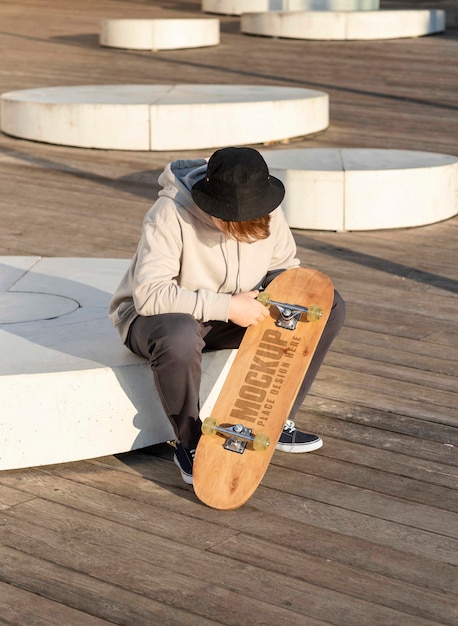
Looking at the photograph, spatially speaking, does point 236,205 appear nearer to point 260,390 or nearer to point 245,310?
point 245,310

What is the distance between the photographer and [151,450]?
417cm

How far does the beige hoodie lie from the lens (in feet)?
12.3

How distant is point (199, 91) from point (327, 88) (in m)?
2.30

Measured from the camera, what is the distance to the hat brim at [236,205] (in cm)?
358

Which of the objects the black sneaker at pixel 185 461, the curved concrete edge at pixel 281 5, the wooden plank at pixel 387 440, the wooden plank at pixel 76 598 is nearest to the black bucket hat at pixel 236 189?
the black sneaker at pixel 185 461

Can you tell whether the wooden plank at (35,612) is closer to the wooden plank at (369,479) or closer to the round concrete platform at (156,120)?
the wooden plank at (369,479)

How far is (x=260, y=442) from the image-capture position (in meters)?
3.63

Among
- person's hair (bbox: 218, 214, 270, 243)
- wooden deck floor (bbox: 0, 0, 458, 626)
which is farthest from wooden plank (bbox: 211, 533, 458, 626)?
person's hair (bbox: 218, 214, 270, 243)

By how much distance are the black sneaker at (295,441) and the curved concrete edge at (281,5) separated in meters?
14.6

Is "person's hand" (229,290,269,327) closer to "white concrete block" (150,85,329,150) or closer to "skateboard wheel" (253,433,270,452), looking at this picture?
"skateboard wheel" (253,433,270,452)

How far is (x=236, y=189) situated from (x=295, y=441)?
1021mm

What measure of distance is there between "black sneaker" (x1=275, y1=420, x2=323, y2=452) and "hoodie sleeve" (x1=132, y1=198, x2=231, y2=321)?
0.57 metres

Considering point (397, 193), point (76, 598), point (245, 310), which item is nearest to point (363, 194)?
point (397, 193)

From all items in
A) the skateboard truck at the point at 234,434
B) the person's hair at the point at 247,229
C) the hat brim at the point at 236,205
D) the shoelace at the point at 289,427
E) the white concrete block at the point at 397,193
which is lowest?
the white concrete block at the point at 397,193
